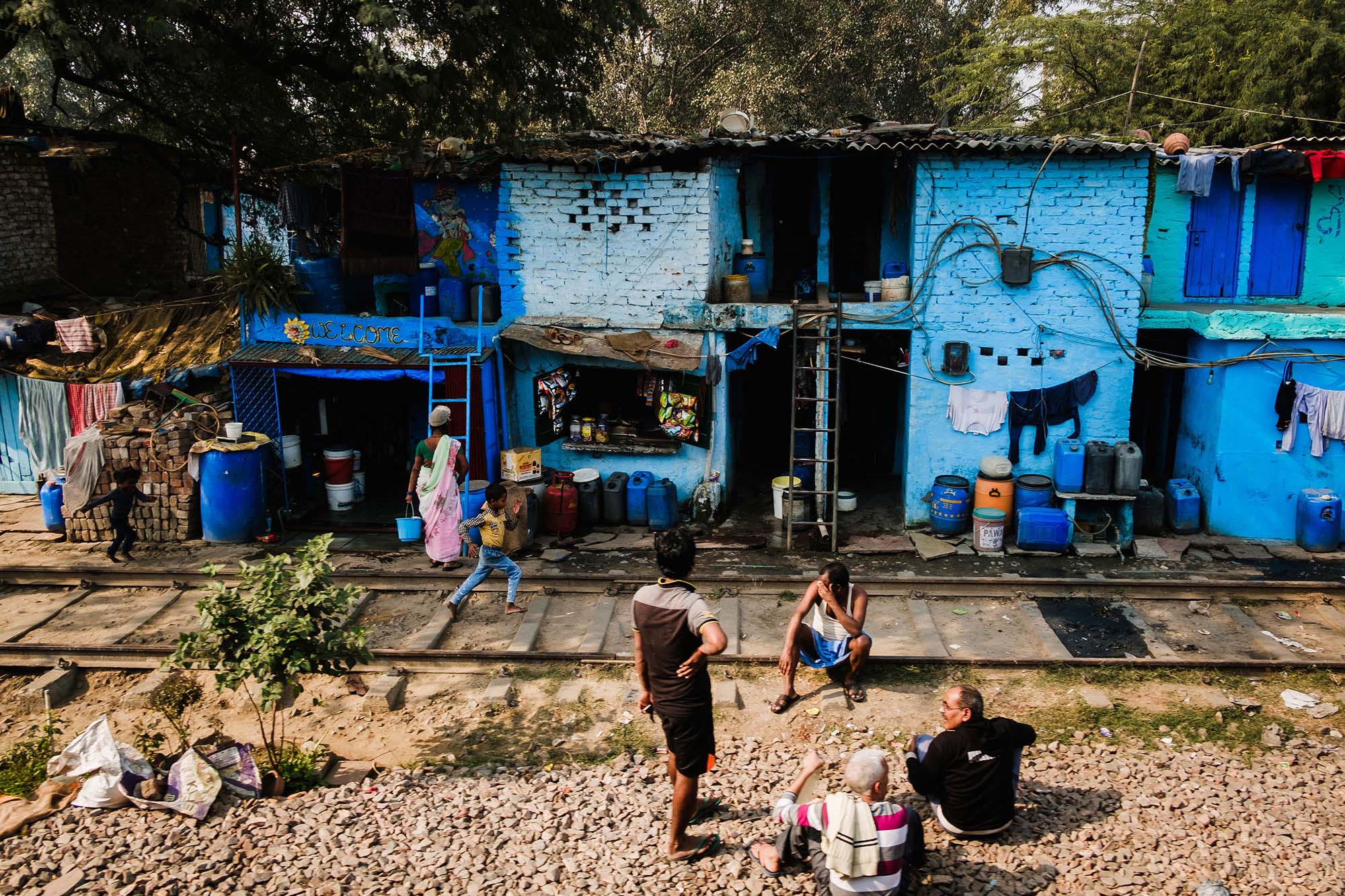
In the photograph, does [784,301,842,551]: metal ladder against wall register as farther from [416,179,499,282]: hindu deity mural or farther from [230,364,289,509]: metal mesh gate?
[230,364,289,509]: metal mesh gate

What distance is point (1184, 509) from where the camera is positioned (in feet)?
43.0

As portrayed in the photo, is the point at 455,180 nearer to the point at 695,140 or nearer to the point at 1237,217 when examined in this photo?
the point at 695,140

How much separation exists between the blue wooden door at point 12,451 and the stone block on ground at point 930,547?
13.6 meters

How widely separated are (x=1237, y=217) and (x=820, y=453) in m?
7.10

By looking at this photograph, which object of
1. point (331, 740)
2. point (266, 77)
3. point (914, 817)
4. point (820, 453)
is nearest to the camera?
point (914, 817)

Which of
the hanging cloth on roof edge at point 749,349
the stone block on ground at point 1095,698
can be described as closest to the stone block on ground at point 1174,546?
the stone block on ground at point 1095,698

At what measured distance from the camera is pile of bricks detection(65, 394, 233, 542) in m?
13.3

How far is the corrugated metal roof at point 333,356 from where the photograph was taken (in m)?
13.3

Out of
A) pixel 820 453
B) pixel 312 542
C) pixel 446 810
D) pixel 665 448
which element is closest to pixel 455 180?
pixel 665 448

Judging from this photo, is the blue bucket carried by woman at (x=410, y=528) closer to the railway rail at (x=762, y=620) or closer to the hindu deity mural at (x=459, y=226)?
the railway rail at (x=762, y=620)

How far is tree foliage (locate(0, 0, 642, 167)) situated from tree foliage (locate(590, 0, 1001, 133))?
9.16 metres

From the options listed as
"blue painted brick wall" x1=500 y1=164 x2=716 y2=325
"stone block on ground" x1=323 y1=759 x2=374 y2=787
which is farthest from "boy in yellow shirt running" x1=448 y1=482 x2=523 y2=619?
"blue painted brick wall" x1=500 y1=164 x2=716 y2=325

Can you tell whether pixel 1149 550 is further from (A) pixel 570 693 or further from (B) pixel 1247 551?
(A) pixel 570 693

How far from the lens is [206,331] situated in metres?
15.1
